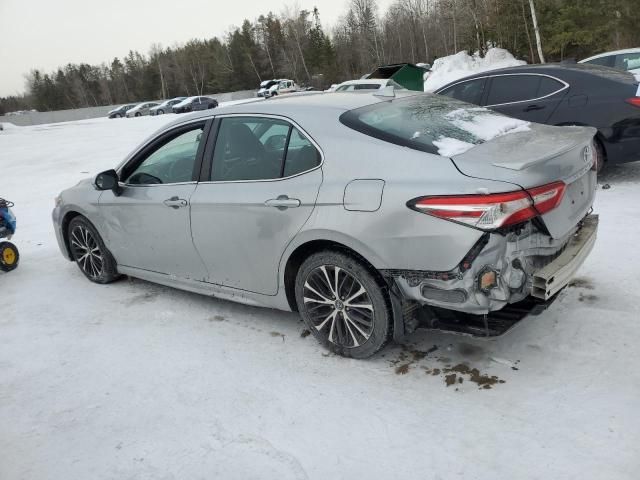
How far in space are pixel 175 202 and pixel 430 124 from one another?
201cm

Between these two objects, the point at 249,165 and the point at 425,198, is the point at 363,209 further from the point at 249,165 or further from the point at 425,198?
the point at 249,165

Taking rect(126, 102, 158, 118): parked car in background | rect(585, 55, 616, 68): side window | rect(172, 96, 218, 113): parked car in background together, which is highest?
rect(126, 102, 158, 118): parked car in background

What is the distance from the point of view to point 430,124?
11.1 feet

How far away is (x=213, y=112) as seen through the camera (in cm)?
416

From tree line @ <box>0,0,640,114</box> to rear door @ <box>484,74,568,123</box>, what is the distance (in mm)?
24610

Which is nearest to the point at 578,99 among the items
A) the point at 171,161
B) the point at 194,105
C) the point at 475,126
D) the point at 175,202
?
the point at 475,126

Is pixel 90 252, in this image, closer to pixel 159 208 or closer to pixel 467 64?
pixel 159 208

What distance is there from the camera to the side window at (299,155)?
3.37 meters

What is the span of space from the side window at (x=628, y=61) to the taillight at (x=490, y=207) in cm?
1021

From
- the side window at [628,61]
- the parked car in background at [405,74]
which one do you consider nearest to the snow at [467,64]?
the parked car in background at [405,74]

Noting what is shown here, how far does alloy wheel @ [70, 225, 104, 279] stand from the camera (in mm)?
5148

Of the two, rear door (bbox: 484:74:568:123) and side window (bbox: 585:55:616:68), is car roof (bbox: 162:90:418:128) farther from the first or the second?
side window (bbox: 585:55:616:68)

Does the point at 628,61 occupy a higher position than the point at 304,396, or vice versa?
the point at 628,61

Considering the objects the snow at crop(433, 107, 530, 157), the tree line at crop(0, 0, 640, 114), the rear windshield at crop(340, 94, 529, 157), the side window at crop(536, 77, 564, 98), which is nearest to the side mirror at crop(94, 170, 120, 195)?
the rear windshield at crop(340, 94, 529, 157)
